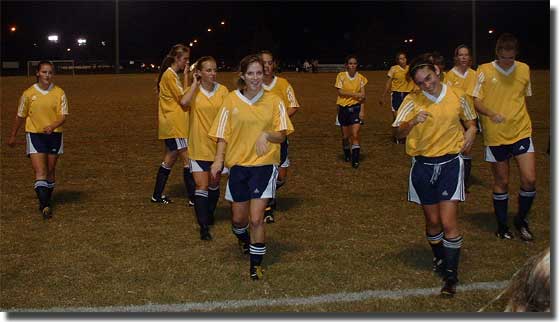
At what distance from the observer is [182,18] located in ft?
308

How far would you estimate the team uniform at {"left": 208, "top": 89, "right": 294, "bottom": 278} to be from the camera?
6.09 m

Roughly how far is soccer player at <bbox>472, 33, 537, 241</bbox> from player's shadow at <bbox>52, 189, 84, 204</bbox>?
5.74 m

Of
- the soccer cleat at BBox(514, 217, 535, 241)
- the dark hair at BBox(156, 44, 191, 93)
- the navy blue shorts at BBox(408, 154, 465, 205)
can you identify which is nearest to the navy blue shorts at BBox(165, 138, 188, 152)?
the dark hair at BBox(156, 44, 191, 93)

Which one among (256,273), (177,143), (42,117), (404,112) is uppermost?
(42,117)

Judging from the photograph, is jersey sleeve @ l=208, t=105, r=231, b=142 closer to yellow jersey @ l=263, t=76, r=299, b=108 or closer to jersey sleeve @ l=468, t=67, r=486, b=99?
jersey sleeve @ l=468, t=67, r=486, b=99

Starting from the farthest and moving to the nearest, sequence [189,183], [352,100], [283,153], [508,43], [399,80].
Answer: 1. [399,80]
2. [352,100]
3. [189,183]
4. [283,153]
5. [508,43]

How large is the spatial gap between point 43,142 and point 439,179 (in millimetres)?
5163

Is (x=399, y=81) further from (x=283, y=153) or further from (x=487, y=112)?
(x=487, y=112)

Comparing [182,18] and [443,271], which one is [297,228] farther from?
[182,18]

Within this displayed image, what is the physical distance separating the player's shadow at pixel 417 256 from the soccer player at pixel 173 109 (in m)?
3.09

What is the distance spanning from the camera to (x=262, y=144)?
19.6 ft

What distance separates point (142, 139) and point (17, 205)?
7.33 metres

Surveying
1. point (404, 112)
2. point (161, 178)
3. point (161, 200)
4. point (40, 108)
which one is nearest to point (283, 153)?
point (161, 178)

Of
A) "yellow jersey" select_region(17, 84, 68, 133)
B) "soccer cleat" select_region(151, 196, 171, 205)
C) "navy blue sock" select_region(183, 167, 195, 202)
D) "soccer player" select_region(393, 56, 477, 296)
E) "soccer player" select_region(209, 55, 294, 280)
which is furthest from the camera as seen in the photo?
"soccer cleat" select_region(151, 196, 171, 205)
